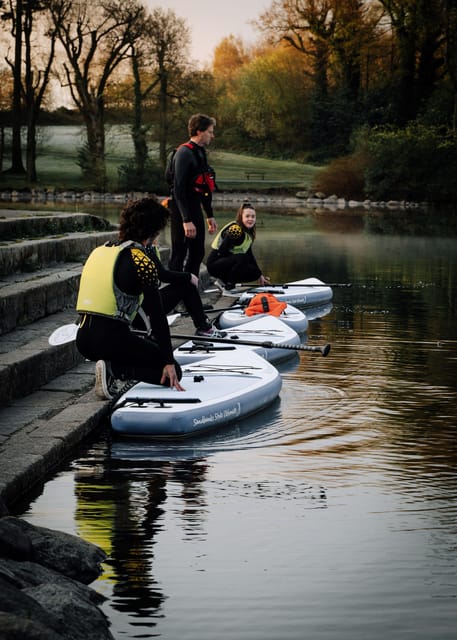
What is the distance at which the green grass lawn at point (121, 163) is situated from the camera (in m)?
57.4

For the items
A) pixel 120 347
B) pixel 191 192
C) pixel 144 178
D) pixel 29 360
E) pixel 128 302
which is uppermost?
pixel 191 192

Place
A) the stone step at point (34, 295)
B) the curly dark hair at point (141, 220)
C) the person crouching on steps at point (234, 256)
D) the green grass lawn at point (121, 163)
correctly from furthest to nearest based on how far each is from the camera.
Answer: the green grass lawn at point (121, 163) → the person crouching on steps at point (234, 256) → the stone step at point (34, 295) → the curly dark hair at point (141, 220)

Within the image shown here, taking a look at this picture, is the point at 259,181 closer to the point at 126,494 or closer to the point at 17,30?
the point at 17,30

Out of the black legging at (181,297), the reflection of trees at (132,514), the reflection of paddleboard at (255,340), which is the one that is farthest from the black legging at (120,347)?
the black legging at (181,297)

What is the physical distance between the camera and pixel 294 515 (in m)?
6.21

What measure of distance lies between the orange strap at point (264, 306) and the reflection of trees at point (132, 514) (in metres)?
5.58

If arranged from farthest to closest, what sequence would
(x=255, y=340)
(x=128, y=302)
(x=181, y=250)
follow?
(x=181, y=250) < (x=255, y=340) < (x=128, y=302)

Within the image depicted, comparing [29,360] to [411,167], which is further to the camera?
[411,167]

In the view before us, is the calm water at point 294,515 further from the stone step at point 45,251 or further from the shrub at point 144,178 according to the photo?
the shrub at point 144,178

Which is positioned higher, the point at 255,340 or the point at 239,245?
the point at 239,245

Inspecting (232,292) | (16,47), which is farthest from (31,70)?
(232,292)

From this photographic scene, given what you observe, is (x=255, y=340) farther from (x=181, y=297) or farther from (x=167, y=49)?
(x=167, y=49)

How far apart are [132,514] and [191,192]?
544cm

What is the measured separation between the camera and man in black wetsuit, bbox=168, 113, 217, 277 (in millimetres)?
11086
